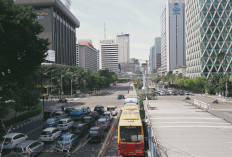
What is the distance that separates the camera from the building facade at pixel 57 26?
106000 mm

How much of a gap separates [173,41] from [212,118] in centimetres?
18909

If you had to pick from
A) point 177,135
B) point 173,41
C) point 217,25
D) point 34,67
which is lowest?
point 177,135

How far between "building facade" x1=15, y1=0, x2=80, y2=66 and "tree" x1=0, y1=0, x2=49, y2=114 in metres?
81.9

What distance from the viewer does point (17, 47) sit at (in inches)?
1000

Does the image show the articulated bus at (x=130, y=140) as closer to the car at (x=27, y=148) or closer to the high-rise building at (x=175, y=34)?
the car at (x=27, y=148)

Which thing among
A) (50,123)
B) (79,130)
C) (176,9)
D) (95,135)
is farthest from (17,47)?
(176,9)

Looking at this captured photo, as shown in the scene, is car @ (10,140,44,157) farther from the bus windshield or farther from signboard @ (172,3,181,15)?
signboard @ (172,3,181,15)

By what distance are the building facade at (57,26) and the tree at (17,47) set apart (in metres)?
81.9

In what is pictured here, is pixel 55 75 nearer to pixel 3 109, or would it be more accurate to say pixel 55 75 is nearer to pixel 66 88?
pixel 66 88

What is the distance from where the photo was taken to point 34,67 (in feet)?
91.6

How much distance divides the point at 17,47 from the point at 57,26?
3804 inches

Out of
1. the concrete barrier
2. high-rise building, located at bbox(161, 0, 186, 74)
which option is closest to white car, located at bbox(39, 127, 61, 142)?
the concrete barrier

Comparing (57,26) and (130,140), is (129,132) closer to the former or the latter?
(130,140)

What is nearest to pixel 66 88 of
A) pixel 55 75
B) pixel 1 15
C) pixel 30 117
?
pixel 55 75
